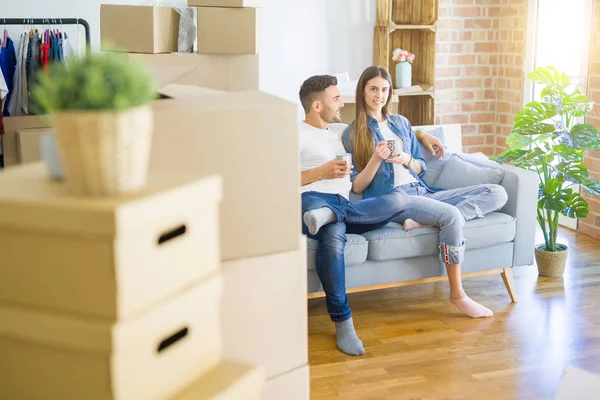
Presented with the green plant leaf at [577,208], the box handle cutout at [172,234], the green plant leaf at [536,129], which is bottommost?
the green plant leaf at [577,208]

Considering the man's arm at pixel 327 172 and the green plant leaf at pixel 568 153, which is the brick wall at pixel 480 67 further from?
the man's arm at pixel 327 172

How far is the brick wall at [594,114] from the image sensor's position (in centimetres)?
498

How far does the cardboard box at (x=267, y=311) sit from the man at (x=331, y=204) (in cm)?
118

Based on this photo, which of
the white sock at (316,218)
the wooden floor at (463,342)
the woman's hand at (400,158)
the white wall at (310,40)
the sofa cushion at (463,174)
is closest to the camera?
the wooden floor at (463,342)

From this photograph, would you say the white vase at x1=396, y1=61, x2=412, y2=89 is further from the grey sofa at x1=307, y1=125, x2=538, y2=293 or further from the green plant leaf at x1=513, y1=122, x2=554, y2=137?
the grey sofa at x1=307, y1=125, x2=538, y2=293

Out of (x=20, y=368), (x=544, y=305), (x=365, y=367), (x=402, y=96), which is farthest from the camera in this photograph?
(x=402, y=96)

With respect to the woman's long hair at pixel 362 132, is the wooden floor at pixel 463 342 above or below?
below

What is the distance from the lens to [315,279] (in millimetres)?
3557

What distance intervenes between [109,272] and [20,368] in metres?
0.33

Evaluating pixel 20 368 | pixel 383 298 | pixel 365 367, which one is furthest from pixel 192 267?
pixel 383 298

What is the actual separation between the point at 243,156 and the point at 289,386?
0.66m

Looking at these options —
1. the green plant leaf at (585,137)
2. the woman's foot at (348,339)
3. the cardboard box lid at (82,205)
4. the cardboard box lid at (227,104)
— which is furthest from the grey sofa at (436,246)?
the cardboard box lid at (82,205)

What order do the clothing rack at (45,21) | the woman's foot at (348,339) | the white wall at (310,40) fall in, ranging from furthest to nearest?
the white wall at (310,40) < the clothing rack at (45,21) < the woman's foot at (348,339)

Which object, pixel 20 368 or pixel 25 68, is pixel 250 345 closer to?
pixel 20 368
